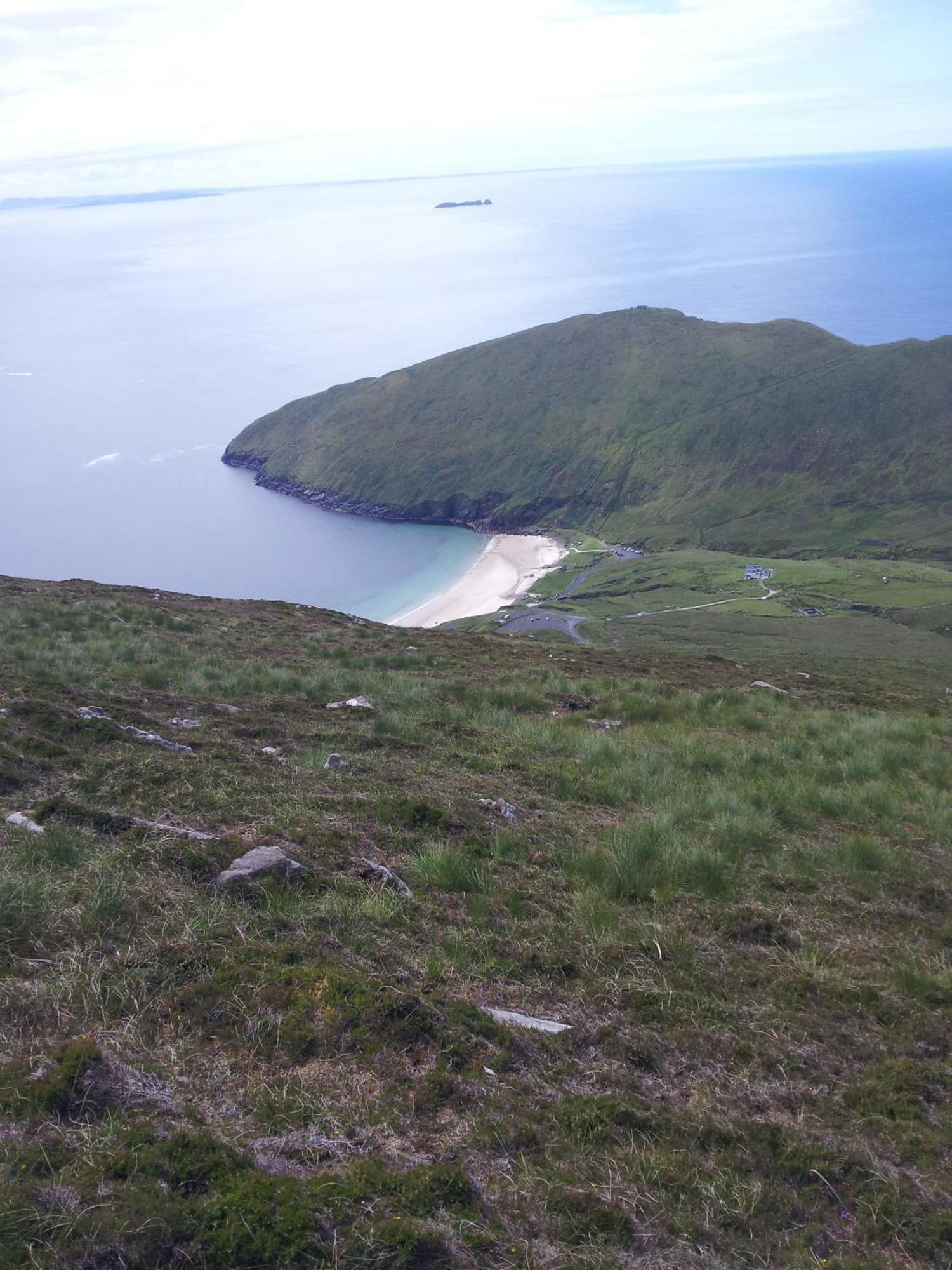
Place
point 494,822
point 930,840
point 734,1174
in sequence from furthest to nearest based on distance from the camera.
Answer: point 930,840 → point 494,822 → point 734,1174

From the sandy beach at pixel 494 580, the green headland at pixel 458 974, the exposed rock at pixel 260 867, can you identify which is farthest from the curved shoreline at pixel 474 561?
the exposed rock at pixel 260 867

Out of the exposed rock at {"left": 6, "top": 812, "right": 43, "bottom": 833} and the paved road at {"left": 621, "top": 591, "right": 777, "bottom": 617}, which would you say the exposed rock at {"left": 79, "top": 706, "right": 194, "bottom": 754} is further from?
the paved road at {"left": 621, "top": 591, "right": 777, "bottom": 617}

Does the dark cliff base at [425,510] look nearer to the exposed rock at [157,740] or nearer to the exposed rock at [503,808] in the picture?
the exposed rock at [157,740]

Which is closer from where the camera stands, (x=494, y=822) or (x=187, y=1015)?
(x=187, y=1015)

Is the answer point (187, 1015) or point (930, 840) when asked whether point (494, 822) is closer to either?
point (187, 1015)

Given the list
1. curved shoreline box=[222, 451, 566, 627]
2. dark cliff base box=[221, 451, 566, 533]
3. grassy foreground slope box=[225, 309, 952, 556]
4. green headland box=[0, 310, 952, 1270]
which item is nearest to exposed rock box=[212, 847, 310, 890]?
green headland box=[0, 310, 952, 1270]

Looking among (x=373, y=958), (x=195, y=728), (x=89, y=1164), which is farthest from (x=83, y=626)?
(x=89, y=1164)
